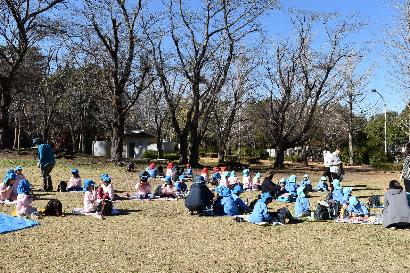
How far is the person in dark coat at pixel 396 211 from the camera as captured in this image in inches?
392

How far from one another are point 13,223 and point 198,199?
414 centimetres

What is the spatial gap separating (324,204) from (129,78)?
17029 mm

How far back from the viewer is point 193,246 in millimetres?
8344

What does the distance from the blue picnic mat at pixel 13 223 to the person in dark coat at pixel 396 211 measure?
291 inches

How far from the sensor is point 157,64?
91.8 ft

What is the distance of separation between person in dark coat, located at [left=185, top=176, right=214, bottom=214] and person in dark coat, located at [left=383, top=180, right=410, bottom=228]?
4.04 meters

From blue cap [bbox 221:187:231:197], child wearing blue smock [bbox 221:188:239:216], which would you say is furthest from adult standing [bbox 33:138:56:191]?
child wearing blue smock [bbox 221:188:239:216]

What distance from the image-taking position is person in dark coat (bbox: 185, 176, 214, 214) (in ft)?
37.5

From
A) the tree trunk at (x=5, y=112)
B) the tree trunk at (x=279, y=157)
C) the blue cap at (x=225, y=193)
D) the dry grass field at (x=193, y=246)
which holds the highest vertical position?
the tree trunk at (x=5, y=112)

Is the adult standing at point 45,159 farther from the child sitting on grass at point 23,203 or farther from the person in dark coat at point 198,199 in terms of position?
the person in dark coat at point 198,199

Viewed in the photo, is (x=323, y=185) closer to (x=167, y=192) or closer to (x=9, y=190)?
(x=167, y=192)

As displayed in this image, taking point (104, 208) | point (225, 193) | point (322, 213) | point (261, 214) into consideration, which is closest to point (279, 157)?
point (225, 193)

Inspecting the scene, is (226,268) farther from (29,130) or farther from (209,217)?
(29,130)

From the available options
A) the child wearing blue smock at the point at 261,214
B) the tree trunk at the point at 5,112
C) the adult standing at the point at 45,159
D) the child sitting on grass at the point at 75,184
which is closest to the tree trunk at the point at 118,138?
the tree trunk at the point at 5,112
